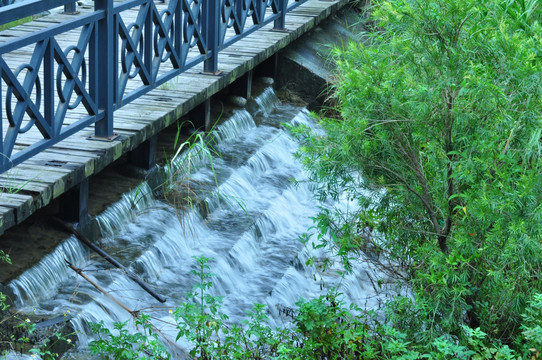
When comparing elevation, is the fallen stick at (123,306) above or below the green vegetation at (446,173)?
below

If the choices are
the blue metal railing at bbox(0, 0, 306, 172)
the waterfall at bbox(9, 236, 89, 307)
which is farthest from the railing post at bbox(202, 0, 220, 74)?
the waterfall at bbox(9, 236, 89, 307)

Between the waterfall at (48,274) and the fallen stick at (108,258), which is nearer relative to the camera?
the waterfall at (48,274)

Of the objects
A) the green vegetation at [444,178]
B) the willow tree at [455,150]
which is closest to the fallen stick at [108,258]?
the green vegetation at [444,178]

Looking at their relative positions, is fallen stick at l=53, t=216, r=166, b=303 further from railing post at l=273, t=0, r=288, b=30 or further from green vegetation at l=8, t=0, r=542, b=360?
railing post at l=273, t=0, r=288, b=30

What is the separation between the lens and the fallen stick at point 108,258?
5539 millimetres

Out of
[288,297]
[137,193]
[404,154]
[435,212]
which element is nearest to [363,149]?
[404,154]

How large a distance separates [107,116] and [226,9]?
7.74 feet

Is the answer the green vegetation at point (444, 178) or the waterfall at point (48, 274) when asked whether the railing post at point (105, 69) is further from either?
the green vegetation at point (444, 178)

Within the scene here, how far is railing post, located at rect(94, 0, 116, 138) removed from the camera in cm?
533

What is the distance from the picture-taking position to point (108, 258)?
18.7 ft

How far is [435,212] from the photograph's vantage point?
4988mm

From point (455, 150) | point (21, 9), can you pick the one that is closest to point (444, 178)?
point (455, 150)

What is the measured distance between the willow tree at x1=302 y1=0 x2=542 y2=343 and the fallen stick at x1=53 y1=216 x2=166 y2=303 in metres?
1.37

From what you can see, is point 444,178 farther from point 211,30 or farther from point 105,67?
point 211,30
